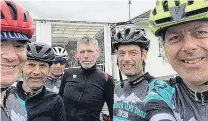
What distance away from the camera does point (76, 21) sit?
13516 mm

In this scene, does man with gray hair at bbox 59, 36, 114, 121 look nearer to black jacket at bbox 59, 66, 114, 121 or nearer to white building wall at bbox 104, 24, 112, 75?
black jacket at bbox 59, 66, 114, 121

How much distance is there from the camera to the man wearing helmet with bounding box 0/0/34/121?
2.17m

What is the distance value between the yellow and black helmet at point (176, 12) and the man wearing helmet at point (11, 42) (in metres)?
1.00

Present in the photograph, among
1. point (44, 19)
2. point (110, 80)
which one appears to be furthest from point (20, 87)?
point (44, 19)

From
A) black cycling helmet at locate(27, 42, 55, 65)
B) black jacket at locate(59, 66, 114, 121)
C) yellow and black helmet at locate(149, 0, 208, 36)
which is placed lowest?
black jacket at locate(59, 66, 114, 121)

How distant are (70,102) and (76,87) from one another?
0.28 metres

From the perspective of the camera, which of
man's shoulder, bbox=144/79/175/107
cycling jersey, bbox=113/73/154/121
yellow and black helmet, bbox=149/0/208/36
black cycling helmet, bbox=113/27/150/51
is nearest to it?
yellow and black helmet, bbox=149/0/208/36

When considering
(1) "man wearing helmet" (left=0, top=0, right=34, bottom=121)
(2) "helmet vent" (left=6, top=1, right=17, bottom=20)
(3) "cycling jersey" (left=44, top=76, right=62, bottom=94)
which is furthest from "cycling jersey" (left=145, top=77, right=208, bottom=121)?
(3) "cycling jersey" (left=44, top=76, right=62, bottom=94)

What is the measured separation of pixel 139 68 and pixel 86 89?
1.47 meters

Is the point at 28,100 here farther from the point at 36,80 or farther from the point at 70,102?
the point at 70,102

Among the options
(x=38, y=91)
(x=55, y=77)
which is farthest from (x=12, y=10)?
(x=55, y=77)

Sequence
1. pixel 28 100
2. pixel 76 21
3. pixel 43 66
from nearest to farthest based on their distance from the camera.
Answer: pixel 28 100, pixel 43 66, pixel 76 21

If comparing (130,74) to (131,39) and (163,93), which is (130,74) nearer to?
(131,39)

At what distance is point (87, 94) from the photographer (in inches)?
204
